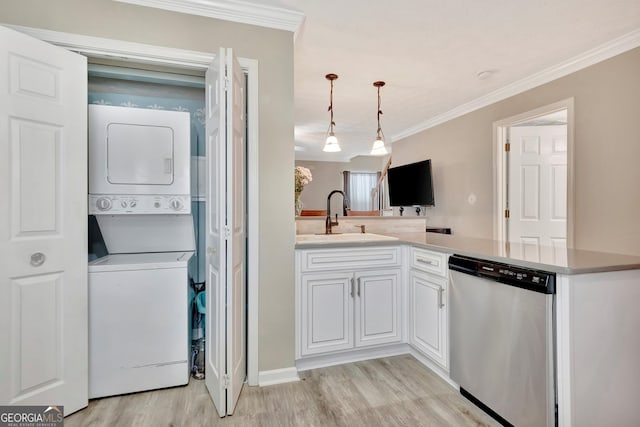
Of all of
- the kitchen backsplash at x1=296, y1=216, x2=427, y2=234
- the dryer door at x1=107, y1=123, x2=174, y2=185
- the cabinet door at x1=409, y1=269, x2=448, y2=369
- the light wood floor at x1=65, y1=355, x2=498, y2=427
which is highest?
the dryer door at x1=107, y1=123, x2=174, y2=185

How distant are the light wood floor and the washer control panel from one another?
1161mm

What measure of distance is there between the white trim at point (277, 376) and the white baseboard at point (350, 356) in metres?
0.14

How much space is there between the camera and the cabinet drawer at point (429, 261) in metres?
2.14

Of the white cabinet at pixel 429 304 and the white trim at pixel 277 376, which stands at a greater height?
the white cabinet at pixel 429 304

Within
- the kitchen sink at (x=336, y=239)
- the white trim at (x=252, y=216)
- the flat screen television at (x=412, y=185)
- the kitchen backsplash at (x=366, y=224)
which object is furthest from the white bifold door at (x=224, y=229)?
the flat screen television at (x=412, y=185)

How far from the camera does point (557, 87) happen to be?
296cm

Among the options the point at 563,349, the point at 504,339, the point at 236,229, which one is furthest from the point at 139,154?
the point at 563,349

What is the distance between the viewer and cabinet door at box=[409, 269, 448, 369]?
7.02 ft

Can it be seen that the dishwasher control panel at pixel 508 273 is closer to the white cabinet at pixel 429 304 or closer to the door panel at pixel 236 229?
the white cabinet at pixel 429 304

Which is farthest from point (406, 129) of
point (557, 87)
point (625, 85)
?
point (625, 85)

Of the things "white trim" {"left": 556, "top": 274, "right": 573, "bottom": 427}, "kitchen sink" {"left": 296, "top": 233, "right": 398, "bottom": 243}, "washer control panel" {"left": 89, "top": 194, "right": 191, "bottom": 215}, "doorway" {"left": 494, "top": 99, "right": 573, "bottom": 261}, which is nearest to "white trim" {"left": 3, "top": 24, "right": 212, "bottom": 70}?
"washer control panel" {"left": 89, "top": 194, "right": 191, "bottom": 215}

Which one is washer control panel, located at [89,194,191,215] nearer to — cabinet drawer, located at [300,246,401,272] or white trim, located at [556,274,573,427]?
cabinet drawer, located at [300,246,401,272]

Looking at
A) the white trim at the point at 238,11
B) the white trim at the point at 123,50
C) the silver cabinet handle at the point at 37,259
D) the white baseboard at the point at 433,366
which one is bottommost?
the white baseboard at the point at 433,366

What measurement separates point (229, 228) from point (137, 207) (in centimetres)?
92
